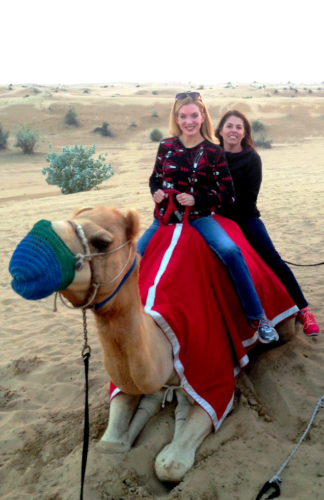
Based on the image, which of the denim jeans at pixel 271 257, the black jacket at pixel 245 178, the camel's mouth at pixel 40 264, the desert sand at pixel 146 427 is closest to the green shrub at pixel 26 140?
the desert sand at pixel 146 427

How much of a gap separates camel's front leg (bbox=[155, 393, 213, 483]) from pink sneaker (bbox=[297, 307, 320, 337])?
5.27ft

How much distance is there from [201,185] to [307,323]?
1.76 metres

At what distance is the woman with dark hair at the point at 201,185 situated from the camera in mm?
3311

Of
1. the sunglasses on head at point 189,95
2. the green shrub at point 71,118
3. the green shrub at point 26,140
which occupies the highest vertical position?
the sunglasses on head at point 189,95

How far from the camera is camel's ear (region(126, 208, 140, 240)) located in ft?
6.88

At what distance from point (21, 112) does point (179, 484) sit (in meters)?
33.6

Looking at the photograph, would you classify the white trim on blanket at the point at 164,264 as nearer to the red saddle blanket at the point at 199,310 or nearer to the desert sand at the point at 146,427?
the red saddle blanket at the point at 199,310

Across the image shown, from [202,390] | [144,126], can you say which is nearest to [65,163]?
[202,390]

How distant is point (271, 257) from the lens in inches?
162

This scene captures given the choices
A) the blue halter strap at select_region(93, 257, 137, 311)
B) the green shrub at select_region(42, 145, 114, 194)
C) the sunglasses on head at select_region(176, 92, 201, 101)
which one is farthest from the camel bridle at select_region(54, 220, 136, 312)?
the green shrub at select_region(42, 145, 114, 194)

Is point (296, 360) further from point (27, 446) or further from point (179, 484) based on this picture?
point (27, 446)

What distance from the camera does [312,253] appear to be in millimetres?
6582

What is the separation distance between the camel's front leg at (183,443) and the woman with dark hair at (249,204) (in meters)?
1.66

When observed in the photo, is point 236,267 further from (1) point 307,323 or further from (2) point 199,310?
(1) point 307,323
